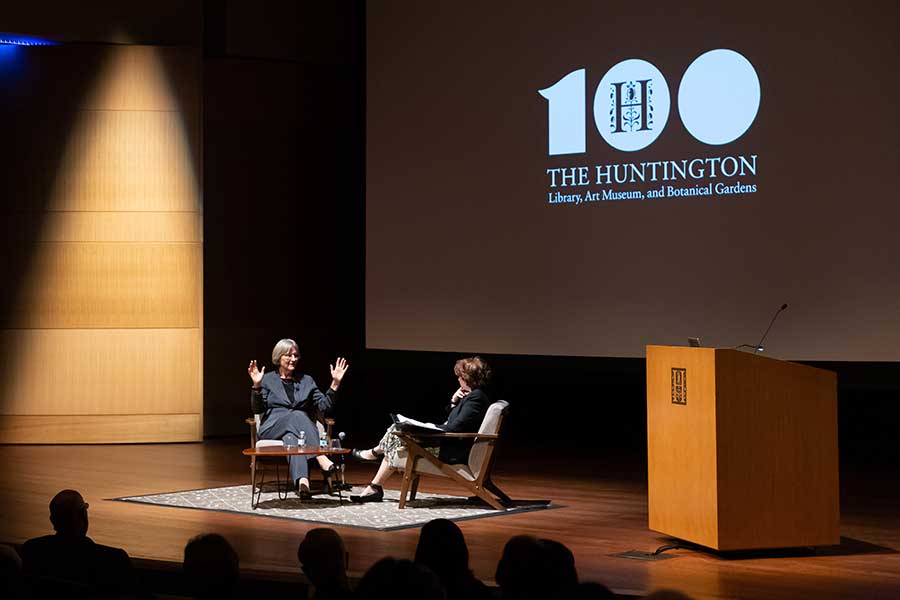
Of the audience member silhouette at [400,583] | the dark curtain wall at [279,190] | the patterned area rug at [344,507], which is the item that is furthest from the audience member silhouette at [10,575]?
the dark curtain wall at [279,190]

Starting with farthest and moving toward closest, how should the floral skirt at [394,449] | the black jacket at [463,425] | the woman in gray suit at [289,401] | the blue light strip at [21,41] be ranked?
the blue light strip at [21,41], the woman in gray suit at [289,401], the floral skirt at [394,449], the black jacket at [463,425]

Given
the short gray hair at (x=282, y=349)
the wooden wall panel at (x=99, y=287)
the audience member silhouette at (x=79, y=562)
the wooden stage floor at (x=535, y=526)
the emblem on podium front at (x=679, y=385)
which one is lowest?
the wooden stage floor at (x=535, y=526)

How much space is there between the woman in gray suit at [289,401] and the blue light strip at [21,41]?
14.7 feet

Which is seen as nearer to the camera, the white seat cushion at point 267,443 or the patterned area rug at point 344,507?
the patterned area rug at point 344,507

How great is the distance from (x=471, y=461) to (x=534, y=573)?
473 centimetres

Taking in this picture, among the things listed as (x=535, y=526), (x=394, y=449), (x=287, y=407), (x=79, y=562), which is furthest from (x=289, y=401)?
(x=79, y=562)

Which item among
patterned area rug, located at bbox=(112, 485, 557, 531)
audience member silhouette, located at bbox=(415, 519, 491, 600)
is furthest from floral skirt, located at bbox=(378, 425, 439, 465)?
audience member silhouette, located at bbox=(415, 519, 491, 600)

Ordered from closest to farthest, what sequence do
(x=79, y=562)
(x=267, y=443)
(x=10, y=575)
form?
(x=10, y=575) → (x=79, y=562) → (x=267, y=443)

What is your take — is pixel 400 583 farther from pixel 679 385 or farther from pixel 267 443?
pixel 267 443

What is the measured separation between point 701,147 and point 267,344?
15.4ft

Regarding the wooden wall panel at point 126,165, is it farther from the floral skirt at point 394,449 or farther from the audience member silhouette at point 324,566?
the audience member silhouette at point 324,566

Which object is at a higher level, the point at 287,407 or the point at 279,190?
the point at 279,190

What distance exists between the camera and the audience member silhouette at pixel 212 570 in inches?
110

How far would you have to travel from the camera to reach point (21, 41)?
11078 millimetres
